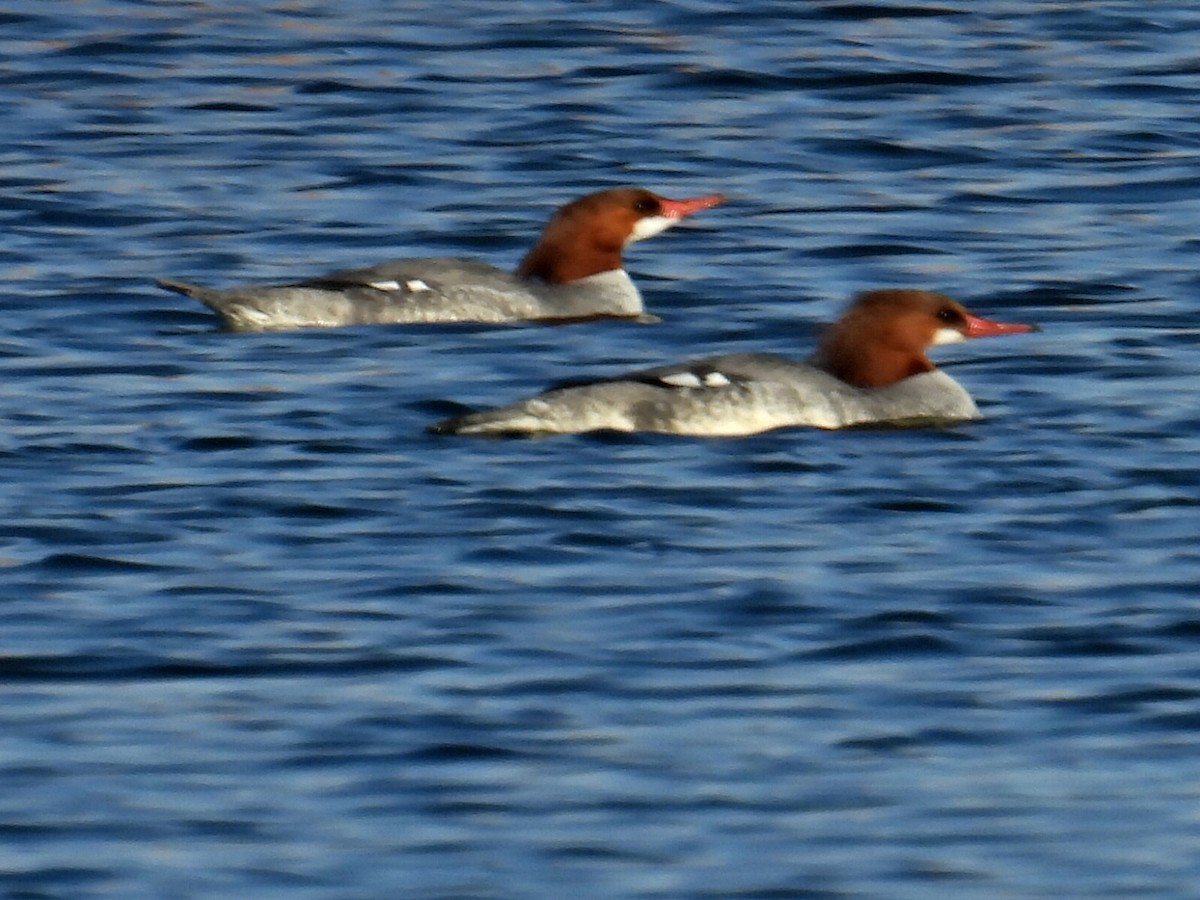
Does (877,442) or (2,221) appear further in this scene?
(2,221)

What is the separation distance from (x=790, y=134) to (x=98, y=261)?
470 centimetres

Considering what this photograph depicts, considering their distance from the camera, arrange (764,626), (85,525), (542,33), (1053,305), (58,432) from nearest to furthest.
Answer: (764,626) < (85,525) < (58,432) < (1053,305) < (542,33)

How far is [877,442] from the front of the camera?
12492mm

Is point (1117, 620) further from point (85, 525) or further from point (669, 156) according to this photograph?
point (669, 156)

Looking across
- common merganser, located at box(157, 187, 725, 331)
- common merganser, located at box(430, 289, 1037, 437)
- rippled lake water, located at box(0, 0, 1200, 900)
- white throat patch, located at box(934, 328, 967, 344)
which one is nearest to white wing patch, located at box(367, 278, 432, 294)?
common merganser, located at box(157, 187, 725, 331)

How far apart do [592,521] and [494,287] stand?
422cm

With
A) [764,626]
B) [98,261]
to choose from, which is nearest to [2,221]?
[98,261]

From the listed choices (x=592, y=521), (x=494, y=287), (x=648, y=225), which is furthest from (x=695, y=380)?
(x=648, y=225)

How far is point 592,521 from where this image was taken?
11047 millimetres

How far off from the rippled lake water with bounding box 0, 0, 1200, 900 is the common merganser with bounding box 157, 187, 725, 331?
0.41ft

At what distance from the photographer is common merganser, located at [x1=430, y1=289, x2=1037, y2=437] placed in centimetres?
1226

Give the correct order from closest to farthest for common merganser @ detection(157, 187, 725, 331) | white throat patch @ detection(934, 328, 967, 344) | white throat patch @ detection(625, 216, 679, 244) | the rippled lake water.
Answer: the rippled lake water < white throat patch @ detection(934, 328, 967, 344) < common merganser @ detection(157, 187, 725, 331) < white throat patch @ detection(625, 216, 679, 244)

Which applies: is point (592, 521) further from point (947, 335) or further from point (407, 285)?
point (407, 285)

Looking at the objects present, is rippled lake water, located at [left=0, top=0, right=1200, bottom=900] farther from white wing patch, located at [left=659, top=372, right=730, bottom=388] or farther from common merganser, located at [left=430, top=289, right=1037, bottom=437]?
white wing patch, located at [left=659, top=372, right=730, bottom=388]
